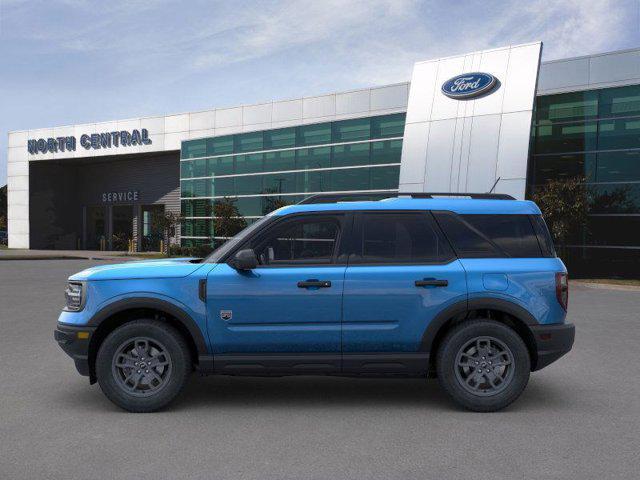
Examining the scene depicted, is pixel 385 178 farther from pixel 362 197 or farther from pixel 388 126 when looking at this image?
pixel 362 197

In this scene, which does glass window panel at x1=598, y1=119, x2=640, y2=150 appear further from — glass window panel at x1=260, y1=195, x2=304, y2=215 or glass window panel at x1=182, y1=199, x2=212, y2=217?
glass window panel at x1=182, y1=199, x2=212, y2=217

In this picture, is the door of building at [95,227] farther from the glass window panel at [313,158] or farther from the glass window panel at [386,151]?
the glass window panel at [386,151]

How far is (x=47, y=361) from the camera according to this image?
7.64m

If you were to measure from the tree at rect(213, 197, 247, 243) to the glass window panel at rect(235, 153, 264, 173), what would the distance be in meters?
2.37

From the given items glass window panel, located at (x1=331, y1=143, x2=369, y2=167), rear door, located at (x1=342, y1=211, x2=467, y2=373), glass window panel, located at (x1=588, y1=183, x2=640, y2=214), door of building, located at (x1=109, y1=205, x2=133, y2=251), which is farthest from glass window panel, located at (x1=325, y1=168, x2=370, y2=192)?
rear door, located at (x1=342, y1=211, x2=467, y2=373)

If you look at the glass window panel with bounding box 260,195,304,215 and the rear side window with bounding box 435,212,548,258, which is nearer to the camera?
the rear side window with bounding box 435,212,548,258

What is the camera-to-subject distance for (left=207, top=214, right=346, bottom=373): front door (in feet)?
17.9

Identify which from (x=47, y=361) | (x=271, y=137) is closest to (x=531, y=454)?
(x=47, y=361)

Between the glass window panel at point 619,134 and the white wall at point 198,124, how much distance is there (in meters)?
8.70

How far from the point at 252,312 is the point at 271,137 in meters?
29.9

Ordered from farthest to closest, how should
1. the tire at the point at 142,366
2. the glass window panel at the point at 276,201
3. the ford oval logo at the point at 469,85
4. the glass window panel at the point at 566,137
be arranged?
the glass window panel at the point at 276,201, the glass window panel at the point at 566,137, the ford oval logo at the point at 469,85, the tire at the point at 142,366

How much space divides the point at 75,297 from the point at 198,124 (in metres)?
34.4

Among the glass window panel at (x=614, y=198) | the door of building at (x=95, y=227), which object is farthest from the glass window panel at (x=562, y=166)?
the door of building at (x=95, y=227)

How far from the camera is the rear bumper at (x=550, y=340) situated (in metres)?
5.57
